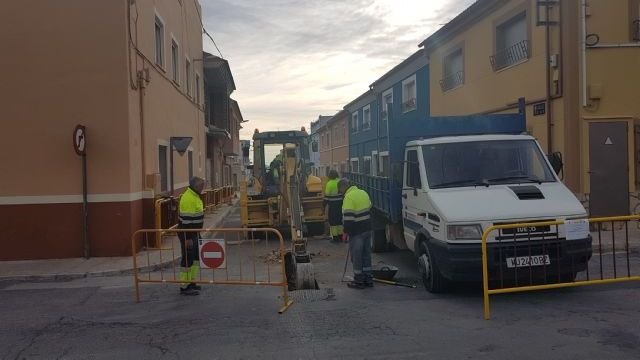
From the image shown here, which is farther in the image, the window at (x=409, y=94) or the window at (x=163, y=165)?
the window at (x=409, y=94)

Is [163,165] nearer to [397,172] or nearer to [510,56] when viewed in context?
[397,172]

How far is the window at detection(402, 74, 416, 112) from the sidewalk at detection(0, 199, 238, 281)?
13.9m

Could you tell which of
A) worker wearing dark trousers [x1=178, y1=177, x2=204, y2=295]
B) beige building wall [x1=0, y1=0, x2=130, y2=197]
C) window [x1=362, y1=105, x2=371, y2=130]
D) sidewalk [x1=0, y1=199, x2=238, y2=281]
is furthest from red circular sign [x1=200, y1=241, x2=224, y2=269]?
window [x1=362, y1=105, x2=371, y2=130]

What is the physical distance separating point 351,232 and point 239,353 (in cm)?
325

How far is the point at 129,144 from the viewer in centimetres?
1113

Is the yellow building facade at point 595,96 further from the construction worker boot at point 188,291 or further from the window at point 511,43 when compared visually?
the construction worker boot at point 188,291

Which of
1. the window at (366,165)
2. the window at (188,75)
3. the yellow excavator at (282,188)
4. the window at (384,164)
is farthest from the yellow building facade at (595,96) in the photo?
the window at (188,75)

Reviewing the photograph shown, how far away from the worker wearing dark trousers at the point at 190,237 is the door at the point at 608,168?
847 centimetres

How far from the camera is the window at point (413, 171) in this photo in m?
8.22

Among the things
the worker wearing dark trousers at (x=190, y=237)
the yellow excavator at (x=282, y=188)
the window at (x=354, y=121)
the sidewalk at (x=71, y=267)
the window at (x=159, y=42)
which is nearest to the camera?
the worker wearing dark trousers at (x=190, y=237)

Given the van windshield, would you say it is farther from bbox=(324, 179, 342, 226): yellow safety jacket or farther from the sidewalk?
the sidewalk

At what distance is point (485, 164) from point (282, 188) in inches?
277

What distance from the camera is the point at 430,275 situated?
7.55m

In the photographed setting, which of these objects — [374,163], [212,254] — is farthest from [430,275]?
[374,163]
